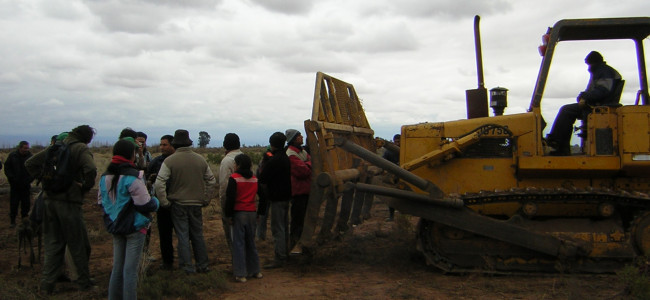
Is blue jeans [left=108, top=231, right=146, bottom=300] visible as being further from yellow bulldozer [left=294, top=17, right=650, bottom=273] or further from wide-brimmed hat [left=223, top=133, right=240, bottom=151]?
wide-brimmed hat [left=223, top=133, right=240, bottom=151]

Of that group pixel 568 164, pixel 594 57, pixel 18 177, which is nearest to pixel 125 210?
pixel 568 164

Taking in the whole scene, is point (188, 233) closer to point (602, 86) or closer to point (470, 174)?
point (470, 174)

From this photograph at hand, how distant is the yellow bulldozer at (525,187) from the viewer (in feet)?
20.8

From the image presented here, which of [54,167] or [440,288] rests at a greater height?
[54,167]

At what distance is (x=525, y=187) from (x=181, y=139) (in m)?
4.20

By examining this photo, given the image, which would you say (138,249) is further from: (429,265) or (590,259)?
(590,259)

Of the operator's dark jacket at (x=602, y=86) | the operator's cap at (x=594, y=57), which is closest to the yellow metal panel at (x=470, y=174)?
the operator's dark jacket at (x=602, y=86)

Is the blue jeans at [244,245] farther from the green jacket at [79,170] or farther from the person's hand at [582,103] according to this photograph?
the person's hand at [582,103]

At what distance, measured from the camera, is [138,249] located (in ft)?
17.0

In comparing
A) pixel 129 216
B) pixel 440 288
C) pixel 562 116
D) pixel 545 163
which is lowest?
pixel 440 288

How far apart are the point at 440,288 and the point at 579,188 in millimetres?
1976

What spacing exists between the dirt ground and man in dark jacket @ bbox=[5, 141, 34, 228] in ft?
7.53

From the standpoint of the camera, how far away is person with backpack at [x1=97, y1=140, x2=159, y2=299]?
16.6 ft

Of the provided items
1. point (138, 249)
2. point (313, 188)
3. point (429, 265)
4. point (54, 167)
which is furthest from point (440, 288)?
point (54, 167)
